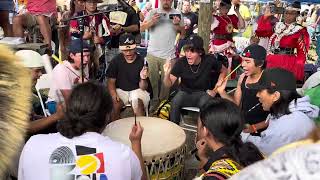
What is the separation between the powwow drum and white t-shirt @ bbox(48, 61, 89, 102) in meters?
0.84

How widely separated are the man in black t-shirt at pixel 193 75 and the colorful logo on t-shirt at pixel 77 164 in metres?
2.58

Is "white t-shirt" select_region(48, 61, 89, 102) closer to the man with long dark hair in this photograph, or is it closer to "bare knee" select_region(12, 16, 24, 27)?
"bare knee" select_region(12, 16, 24, 27)

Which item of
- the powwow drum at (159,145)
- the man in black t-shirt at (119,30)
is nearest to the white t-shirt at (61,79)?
the powwow drum at (159,145)

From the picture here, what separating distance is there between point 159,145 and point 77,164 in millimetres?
1102

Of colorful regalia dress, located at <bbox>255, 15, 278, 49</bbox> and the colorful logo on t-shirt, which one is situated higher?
colorful regalia dress, located at <bbox>255, 15, 278, 49</bbox>

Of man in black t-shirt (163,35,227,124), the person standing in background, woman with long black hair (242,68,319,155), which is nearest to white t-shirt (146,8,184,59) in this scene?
the person standing in background

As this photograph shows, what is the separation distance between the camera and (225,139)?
2.19 metres

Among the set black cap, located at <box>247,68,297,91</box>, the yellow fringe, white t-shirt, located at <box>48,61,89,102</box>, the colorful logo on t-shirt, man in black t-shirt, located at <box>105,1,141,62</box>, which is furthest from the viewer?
man in black t-shirt, located at <box>105,1,141,62</box>

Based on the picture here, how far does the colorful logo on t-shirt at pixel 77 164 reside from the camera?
6.24 ft

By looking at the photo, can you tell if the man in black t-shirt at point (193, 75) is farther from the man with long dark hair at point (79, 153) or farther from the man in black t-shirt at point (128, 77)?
the man with long dark hair at point (79, 153)

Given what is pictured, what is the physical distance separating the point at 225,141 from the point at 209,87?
2497mm

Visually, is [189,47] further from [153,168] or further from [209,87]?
[153,168]

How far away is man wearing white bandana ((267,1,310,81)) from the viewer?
19.4 feet

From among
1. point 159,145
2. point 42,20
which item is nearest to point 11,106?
point 159,145
